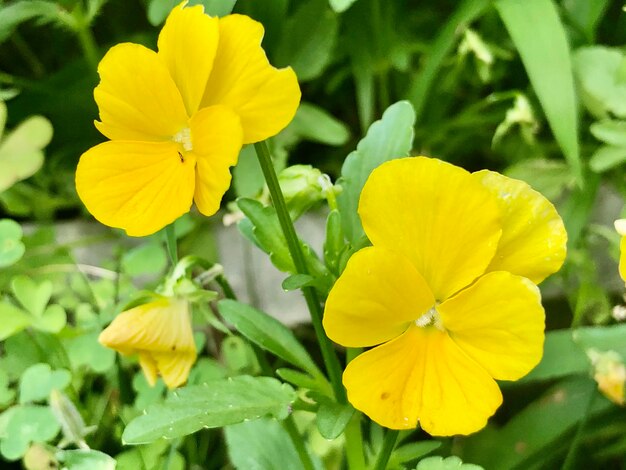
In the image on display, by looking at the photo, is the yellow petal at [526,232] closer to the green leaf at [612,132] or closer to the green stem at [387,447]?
the green stem at [387,447]

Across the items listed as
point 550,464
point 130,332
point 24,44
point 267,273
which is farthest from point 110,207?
point 24,44

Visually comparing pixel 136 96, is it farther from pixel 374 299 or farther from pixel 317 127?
pixel 317 127

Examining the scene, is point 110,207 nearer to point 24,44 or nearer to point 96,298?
point 96,298

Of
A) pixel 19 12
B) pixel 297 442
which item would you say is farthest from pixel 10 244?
pixel 297 442

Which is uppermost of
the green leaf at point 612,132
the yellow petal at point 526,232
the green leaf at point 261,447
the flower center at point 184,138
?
the flower center at point 184,138

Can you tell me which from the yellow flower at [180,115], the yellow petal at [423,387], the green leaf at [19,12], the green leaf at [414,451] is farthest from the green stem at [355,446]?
the green leaf at [19,12]

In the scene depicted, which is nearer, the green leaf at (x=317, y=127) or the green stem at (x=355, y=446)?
the green stem at (x=355, y=446)
